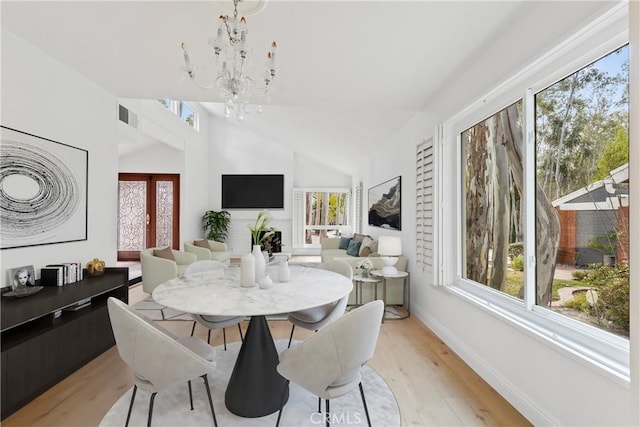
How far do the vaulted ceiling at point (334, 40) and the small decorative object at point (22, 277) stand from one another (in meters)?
1.57

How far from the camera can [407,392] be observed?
215 centimetres

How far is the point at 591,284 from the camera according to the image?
1.61m

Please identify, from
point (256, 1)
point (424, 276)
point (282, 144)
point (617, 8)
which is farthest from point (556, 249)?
point (282, 144)

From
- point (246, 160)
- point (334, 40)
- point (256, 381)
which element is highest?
point (246, 160)

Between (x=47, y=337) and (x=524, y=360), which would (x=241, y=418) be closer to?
(x=47, y=337)

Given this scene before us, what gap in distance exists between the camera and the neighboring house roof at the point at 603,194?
4.68 ft

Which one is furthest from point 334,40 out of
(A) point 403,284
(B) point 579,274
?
(A) point 403,284

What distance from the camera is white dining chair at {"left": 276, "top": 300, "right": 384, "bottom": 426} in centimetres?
139

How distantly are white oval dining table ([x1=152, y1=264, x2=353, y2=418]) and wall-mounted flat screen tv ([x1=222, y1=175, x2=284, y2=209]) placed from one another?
6.74 metres

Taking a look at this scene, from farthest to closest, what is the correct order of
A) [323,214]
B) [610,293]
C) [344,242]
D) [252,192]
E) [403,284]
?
[323,214] < [252,192] < [344,242] < [403,284] < [610,293]

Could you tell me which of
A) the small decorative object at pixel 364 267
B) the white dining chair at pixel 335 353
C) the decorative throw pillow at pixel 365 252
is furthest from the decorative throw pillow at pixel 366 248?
the white dining chair at pixel 335 353

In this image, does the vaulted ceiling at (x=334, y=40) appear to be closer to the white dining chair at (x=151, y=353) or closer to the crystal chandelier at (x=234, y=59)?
the crystal chandelier at (x=234, y=59)

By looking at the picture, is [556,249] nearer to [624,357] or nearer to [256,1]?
[624,357]

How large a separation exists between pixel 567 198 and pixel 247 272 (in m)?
1.93
